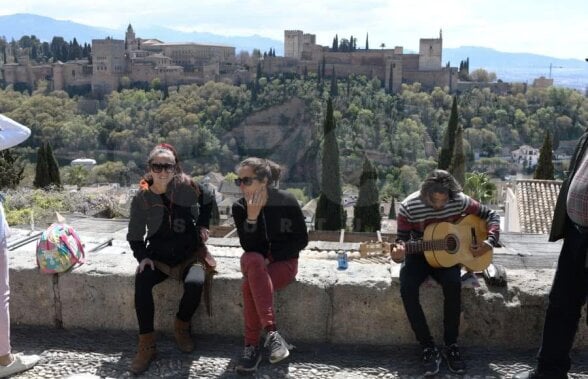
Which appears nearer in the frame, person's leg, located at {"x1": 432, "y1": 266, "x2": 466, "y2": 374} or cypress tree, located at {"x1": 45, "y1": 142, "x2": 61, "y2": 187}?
person's leg, located at {"x1": 432, "y1": 266, "x2": 466, "y2": 374}

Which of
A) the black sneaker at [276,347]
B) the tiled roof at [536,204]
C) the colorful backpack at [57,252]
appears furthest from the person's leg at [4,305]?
the tiled roof at [536,204]

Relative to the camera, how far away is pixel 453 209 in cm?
259

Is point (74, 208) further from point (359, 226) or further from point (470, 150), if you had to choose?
point (470, 150)

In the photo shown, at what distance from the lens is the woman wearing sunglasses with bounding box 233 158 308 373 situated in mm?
2455

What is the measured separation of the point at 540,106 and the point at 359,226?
179 feet

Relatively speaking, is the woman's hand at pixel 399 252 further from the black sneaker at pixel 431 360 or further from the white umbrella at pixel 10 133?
the white umbrella at pixel 10 133

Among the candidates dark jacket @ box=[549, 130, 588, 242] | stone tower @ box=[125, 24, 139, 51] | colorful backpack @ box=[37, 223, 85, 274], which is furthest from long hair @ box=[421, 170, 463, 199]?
stone tower @ box=[125, 24, 139, 51]

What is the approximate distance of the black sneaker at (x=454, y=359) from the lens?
7.68ft

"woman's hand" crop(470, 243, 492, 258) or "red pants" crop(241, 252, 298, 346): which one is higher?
"woman's hand" crop(470, 243, 492, 258)

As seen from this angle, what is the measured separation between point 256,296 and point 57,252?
3.13ft

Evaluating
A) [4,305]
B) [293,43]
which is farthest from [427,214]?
[293,43]

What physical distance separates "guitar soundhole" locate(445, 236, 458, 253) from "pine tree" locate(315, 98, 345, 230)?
16.6 m

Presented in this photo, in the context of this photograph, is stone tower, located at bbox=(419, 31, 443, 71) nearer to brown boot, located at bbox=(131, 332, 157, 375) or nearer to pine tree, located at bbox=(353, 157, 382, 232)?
pine tree, located at bbox=(353, 157, 382, 232)

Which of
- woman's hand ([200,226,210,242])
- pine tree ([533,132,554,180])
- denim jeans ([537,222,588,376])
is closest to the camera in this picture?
denim jeans ([537,222,588,376])
